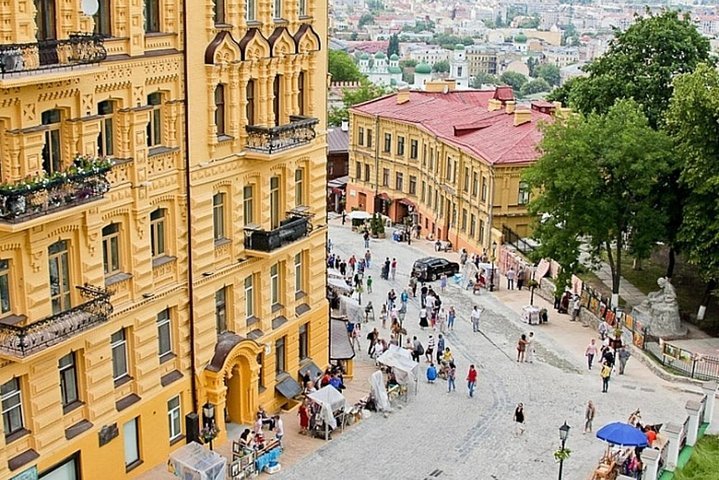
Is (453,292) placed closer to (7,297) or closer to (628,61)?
(628,61)

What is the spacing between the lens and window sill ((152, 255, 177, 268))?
98.3 feet

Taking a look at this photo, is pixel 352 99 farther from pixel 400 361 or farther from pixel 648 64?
pixel 400 361

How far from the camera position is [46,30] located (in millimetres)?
24812

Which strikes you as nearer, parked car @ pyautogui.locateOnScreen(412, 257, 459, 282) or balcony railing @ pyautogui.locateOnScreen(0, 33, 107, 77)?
balcony railing @ pyautogui.locateOnScreen(0, 33, 107, 77)

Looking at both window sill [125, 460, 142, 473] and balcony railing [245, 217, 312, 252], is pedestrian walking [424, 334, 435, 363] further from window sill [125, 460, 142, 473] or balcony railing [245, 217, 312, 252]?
window sill [125, 460, 142, 473]

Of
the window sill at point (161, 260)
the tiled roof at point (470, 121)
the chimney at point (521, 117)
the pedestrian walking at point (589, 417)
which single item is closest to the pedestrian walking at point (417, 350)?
the pedestrian walking at point (589, 417)

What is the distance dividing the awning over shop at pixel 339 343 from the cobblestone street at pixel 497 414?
3.99 ft

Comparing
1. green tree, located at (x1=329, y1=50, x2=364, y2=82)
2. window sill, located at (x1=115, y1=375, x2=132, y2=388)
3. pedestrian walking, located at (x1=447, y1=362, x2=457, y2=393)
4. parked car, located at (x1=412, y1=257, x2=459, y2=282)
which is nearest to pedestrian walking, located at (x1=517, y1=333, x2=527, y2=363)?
pedestrian walking, located at (x1=447, y1=362, x2=457, y2=393)

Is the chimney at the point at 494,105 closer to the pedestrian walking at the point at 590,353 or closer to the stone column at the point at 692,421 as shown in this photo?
the pedestrian walking at the point at 590,353

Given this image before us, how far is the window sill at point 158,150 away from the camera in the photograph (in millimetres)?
29070

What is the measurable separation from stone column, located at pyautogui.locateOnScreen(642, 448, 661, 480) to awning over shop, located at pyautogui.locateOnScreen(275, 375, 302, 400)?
1218cm

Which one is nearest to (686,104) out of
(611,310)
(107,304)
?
(611,310)

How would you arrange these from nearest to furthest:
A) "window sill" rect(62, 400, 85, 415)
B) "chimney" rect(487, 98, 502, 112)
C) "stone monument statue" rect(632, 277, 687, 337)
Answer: "window sill" rect(62, 400, 85, 415) → "stone monument statue" rect(632, 277, 687, 337) → "chimney" rect(487, 98, 502, 112)

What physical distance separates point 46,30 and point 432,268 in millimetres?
34350
